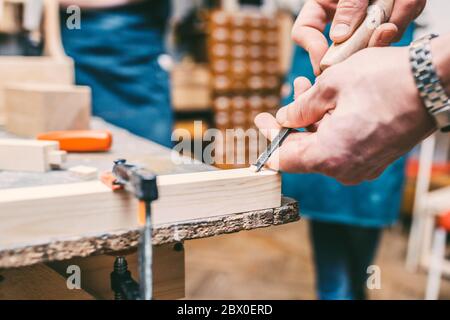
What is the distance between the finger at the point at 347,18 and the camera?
2.36 feet

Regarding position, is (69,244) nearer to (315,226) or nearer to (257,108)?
(315,226)

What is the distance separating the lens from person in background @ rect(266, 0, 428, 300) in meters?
1.57

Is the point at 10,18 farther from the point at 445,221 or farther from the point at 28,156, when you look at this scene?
the point at 445,221

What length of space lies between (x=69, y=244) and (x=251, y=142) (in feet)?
9.94

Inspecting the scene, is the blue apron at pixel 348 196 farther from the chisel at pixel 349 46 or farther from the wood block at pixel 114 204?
the wood block at pixel 114 204

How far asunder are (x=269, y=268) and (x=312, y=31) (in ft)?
6.33

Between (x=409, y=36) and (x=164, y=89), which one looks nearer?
(x=409, y=36)

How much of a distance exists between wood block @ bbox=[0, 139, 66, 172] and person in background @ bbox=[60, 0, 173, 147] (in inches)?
38.9

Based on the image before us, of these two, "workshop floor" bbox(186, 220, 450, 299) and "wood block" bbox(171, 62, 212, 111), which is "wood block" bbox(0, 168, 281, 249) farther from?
"wood block" bbox(171, 62, 212, 111)

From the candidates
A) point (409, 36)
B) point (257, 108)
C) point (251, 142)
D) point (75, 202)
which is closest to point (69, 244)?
point (75, 202)

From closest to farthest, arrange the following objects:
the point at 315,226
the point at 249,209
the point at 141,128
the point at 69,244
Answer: the point at 69,244
the point at 249,209
the point at 315,226
the point at 141,128

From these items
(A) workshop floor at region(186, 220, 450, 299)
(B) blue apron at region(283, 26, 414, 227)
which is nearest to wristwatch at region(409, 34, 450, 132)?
(B) blue apron at region(283, 26, 414, 227)

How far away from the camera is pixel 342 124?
2.10 ft

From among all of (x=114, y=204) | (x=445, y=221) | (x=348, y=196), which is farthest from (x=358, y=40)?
(x=445, y=221)
